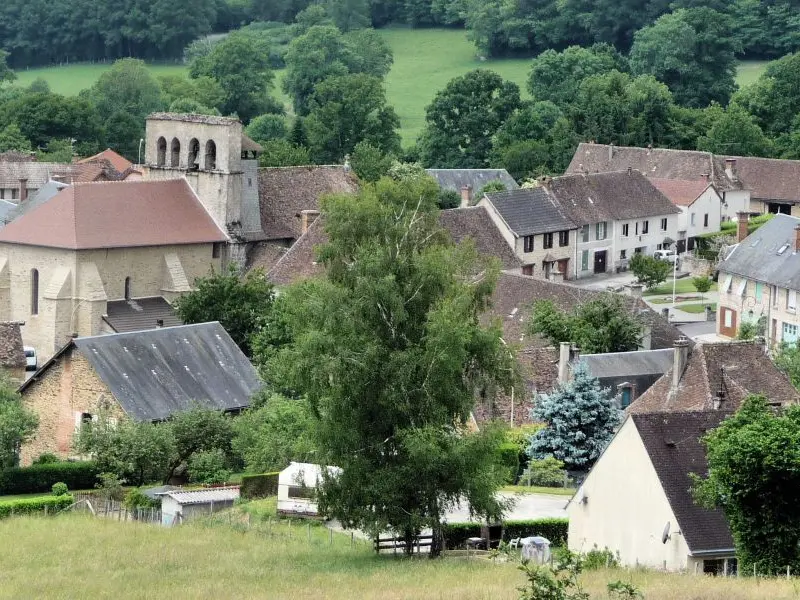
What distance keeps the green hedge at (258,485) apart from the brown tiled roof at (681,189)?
2101 inches

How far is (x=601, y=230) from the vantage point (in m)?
94.0

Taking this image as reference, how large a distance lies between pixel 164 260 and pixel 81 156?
54615mm

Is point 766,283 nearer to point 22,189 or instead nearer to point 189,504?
point 189,504

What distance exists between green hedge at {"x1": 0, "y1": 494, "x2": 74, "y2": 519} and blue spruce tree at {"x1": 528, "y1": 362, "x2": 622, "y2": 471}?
522 inches

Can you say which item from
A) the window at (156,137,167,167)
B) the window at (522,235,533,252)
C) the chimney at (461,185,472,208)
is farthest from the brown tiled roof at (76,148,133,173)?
the window at (522,235,533,252)

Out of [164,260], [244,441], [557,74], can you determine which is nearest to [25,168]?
[164,260]

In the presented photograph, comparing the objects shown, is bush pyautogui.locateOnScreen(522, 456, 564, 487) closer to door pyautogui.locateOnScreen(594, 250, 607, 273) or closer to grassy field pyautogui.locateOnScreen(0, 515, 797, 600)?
grassy field pyautogui.locateOnScreen(0, 515, 797, 600)

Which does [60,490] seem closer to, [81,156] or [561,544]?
[561,544]

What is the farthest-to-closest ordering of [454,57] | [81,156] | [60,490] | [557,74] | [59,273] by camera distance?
[454,57]
[557,74]
[81,156]
[59,273]
[60,490]

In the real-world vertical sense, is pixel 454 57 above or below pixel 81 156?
above

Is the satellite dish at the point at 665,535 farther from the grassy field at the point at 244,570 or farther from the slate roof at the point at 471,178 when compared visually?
the slate roof at the point at 471,178

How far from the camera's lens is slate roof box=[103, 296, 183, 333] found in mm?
73875

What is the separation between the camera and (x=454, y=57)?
579 ft

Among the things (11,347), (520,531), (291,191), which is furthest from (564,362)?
(291,191)
